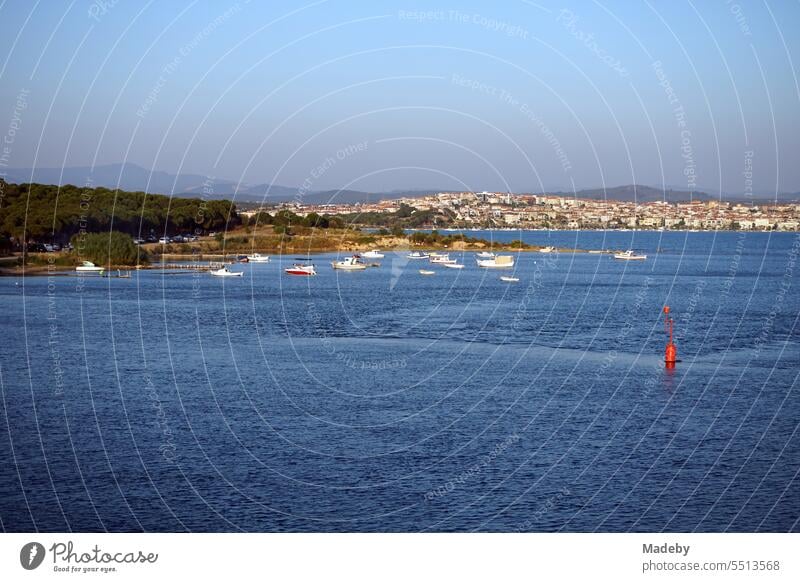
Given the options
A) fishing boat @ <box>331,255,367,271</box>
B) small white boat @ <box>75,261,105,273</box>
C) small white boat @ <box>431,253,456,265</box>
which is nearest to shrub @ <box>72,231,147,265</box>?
small white boat @ <box>75,261,105,273</box>

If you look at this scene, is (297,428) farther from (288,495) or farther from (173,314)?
(173,314)

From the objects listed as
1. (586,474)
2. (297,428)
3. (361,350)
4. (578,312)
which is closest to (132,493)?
(297,428)

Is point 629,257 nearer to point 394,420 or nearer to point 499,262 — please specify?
point 499,262

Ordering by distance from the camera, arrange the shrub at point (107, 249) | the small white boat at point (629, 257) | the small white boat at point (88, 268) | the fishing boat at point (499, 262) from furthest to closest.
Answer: the small white boat at point (629, 257)
the fishing boat at point (499, 262)
the shrub at point (107, 249)
the small white boat at point (88, 268)

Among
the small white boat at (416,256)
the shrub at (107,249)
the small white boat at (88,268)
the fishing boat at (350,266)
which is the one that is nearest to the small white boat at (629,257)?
the small white boat at (416,256)

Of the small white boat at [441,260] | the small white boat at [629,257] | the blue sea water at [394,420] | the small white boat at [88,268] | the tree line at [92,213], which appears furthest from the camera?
the small white boat at [629,257]

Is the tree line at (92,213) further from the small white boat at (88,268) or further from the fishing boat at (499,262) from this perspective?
the fishing boat at (499,262)

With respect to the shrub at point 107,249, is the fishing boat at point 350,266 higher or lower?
lower
